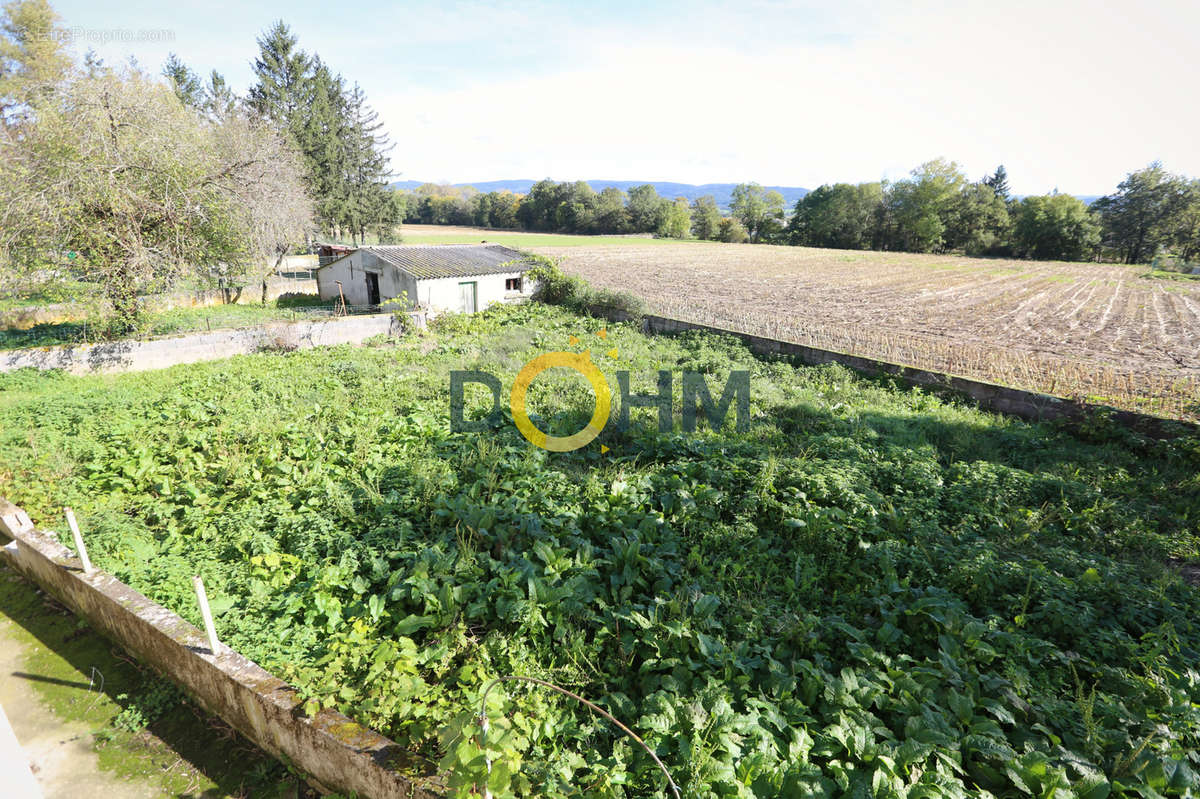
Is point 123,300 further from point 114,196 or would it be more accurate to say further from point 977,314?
point 977,314

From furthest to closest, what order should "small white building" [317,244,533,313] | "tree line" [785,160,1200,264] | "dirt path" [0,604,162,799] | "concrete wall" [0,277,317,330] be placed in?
1. "tree line" [785,160,1200,264]
2. "small white building" [317,244,533,313]
3. "concrete wall" [0,277,317,330]
4. "dirt path" [0,604,162,799]

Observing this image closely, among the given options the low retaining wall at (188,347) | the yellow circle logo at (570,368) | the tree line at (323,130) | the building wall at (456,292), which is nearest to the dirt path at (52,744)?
the yellow circle logo at (570,368)

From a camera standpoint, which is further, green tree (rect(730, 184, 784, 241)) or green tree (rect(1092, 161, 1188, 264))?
green tree (rect(730, 184, 784, 241))

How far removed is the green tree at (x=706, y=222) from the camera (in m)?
83.7

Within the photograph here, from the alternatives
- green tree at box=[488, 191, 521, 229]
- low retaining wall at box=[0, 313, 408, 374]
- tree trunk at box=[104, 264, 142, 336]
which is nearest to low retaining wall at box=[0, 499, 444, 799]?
low retaining wall at box=[0, 313, 408, 374]

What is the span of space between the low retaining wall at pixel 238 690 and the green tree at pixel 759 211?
85721mm

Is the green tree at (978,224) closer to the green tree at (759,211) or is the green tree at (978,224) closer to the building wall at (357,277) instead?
the green tree at (759,211)

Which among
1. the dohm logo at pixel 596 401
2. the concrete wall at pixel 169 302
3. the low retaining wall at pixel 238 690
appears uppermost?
the concrete wall at pixel 169 302

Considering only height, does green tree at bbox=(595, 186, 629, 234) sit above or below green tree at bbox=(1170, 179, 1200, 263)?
above

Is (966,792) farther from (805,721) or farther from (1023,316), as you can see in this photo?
(1023,316)

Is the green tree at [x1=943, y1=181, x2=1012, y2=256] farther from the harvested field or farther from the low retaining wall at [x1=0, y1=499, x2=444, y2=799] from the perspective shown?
the low retaining wall at [x1=0, y1=499, x2=444, y2=799]

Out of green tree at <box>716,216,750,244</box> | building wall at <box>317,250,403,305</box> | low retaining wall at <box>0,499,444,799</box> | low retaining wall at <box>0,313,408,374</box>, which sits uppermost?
green tree at <box>716,216,750,244</box>

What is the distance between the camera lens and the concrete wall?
1477cm

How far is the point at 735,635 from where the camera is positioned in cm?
464
